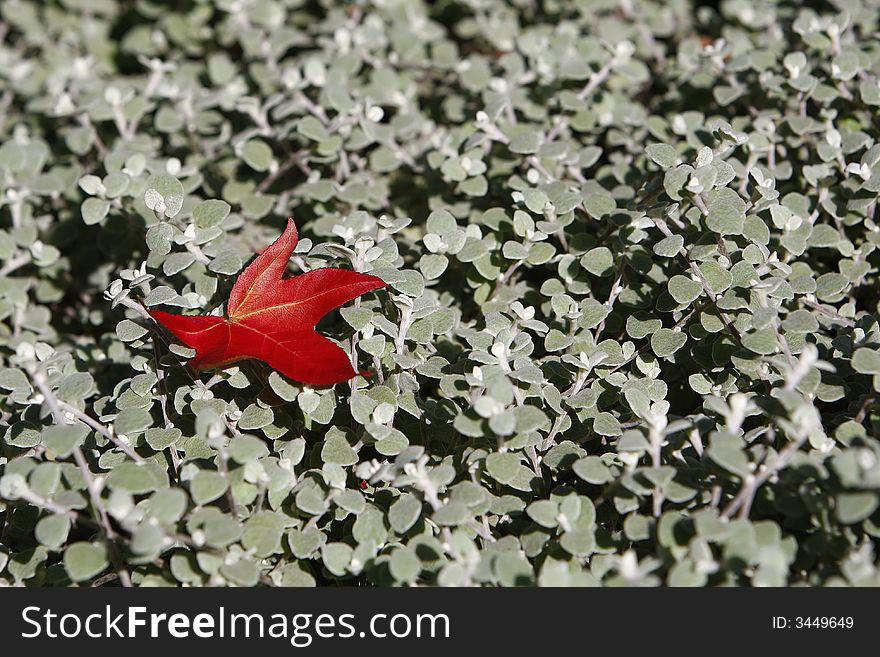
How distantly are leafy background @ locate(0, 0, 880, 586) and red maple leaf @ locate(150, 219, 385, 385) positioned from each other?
50 mm

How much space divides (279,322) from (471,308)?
0.48m

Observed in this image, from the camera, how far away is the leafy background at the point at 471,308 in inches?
47.6

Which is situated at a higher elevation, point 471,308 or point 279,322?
point 279,322

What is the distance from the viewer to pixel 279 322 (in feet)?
4.70

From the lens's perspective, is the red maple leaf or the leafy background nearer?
the leafy background

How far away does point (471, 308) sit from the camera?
175cm

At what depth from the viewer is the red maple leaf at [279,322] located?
1386 millimetres

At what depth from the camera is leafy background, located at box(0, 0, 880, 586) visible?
1.21 meters

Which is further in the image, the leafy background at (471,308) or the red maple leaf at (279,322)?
the red maple leaf at (279,322)

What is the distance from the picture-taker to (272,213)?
1966mm

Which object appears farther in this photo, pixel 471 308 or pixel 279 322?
pixel 471 308

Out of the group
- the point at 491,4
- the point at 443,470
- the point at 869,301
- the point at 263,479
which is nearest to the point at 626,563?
the point at 443,470

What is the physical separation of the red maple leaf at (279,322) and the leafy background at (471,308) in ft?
0.16

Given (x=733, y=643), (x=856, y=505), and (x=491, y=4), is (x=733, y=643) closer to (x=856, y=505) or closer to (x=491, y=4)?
(x=856, y=505)
